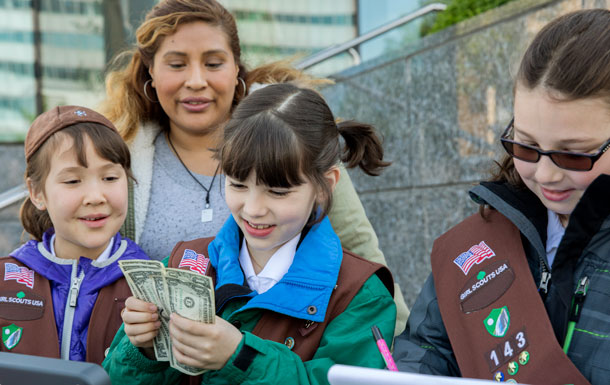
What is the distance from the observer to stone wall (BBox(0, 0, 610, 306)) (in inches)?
170

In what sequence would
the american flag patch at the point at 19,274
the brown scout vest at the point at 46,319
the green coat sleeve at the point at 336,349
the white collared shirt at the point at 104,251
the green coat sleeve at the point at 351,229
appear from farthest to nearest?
the green coat sleeve at the point at 351,229
the white collared shirt at the point at 104,251
the american flag patch at the point at 19,274
the brown scout vest at the point at 46,319
the green coat sleeve at the point at 336,349

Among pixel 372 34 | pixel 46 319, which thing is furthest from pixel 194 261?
pixel 372 34

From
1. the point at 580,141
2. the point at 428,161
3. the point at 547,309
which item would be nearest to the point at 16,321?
the point at 547,309

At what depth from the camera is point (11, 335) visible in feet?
9.00

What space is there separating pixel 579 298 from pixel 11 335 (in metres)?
2.05

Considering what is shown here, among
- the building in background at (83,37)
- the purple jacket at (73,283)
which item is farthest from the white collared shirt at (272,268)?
the building in background at (83,37)

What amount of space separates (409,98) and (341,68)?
1.87 metres

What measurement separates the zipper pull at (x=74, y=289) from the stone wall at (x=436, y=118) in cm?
227

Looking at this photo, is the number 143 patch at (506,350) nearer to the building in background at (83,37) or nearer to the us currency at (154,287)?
the us currency at (154,287)

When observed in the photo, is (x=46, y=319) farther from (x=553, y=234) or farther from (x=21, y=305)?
(x=553, y=234)

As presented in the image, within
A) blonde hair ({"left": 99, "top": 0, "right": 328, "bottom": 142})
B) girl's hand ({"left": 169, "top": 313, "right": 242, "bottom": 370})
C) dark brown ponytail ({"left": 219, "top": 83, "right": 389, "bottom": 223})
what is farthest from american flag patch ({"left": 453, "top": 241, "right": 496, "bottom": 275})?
blonde hair ({"left": 99, "top": 0, "right": 328, "bottom": 142})

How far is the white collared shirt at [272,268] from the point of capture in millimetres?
2531

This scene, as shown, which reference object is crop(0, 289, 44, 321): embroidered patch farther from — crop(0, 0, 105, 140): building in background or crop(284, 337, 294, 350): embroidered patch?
crop(0, 0, 105, 140): building in background

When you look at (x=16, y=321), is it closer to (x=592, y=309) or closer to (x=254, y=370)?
(x=254, y=370)
